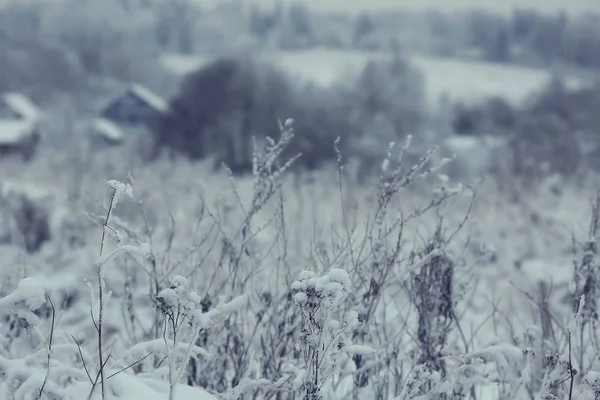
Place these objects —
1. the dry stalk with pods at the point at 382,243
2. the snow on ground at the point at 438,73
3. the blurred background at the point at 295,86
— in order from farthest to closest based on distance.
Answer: the snow on ground at the point at 438,73
the blurred background at the point at 295,86
the dry stalk with pods at the point at 382,243

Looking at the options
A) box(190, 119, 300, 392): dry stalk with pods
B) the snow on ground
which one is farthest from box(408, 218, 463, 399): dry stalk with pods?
the snow on ground

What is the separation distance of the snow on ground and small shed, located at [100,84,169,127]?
2.53 metres

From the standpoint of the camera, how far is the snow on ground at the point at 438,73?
3494 centimetres

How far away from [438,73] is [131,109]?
16.9 m

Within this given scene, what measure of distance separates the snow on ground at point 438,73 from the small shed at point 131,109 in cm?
253

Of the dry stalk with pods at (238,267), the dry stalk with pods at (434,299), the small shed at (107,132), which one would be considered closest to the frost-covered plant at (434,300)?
the dry stalk with pods at (434,299)

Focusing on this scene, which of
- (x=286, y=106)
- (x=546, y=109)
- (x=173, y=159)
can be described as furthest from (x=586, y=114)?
(x=173, y=159)

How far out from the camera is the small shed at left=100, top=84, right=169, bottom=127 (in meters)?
36.9

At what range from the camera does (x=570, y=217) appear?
13086 millimetres

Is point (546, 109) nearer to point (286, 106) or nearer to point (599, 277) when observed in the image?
point (286, 106)

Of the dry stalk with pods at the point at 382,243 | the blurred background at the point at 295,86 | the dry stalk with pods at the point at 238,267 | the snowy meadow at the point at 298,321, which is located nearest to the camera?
the snowy meadow at the point at 298,321

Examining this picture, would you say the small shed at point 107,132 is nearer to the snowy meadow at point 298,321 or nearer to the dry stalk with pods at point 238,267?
the snowy meadow at point 298,321

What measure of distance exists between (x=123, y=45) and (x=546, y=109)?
35824 millimetres

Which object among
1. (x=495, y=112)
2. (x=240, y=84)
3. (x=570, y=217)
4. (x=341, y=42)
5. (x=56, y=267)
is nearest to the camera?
(x=56, y=267)
